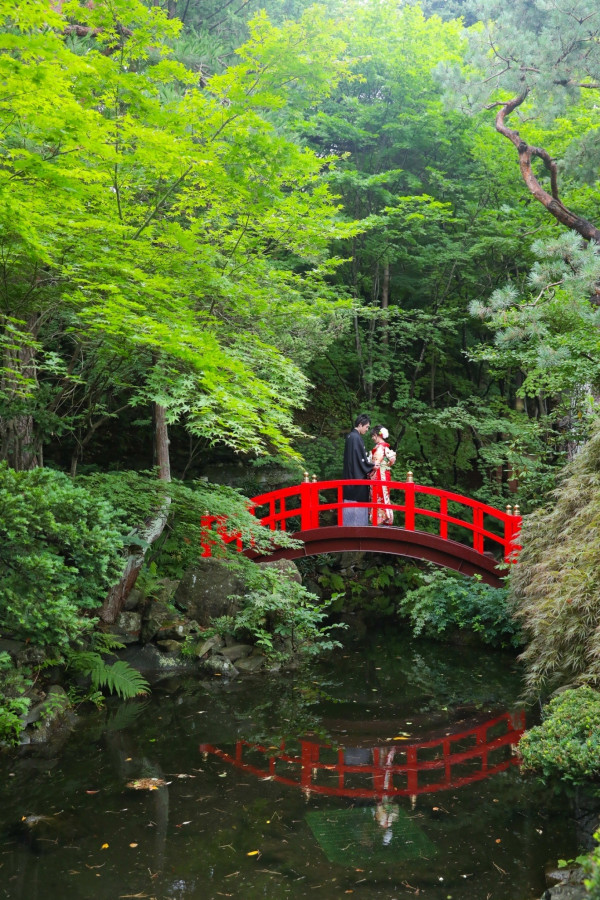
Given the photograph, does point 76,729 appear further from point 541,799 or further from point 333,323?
point 333,323

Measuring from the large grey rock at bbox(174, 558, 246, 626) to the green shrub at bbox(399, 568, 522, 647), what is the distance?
270cm

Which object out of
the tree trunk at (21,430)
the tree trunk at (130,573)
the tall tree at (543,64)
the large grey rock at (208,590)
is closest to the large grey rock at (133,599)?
the tree trunk at (130,573)

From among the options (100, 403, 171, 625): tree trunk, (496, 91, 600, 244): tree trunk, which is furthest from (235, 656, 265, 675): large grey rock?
(496, 91, 600, 244): tree trunk

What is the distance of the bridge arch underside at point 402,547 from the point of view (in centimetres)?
1092

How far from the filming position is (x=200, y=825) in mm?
4738

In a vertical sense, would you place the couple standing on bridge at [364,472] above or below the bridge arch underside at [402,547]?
above

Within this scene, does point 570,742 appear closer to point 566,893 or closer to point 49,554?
point 566,893


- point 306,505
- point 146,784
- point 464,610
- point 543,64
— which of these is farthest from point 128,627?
point 543,64

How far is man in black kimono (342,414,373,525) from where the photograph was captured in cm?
1105

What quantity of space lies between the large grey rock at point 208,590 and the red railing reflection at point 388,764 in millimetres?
3132

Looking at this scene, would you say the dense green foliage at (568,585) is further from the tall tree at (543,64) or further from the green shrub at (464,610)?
the tall tree at (543,64)

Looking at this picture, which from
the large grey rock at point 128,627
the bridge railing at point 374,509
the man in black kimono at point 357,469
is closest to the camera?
the large grey rock at point 128,627

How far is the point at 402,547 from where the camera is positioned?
442 inches

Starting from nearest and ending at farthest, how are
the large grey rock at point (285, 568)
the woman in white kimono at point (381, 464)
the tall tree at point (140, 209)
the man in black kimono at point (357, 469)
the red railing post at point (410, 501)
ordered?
the tall tree at point (140, 209)
the large grey rock at point (285, 568)
the red railing post at point (410, 501)
the man in black kimono at point (357, 469)
the woman in white kimono at point (381, 464)
